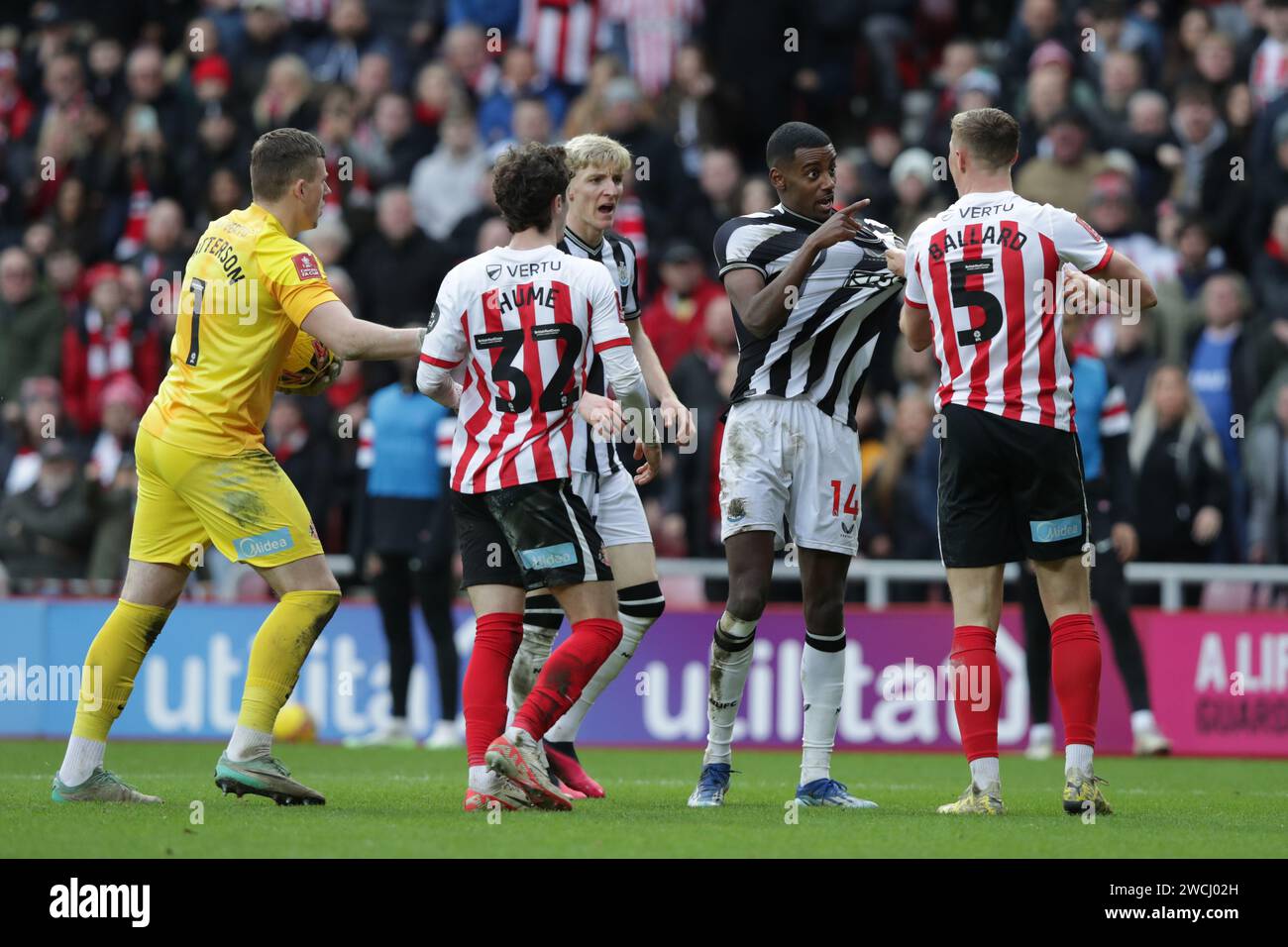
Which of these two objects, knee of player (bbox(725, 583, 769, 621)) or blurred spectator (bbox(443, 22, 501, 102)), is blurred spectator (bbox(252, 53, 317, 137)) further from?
knee of player (bbox(725, 583, 769, 621))

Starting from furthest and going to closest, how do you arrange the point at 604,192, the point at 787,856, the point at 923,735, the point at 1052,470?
the point at 923,735, the point at 604,192, the point at 1052,470, the point at 787,856

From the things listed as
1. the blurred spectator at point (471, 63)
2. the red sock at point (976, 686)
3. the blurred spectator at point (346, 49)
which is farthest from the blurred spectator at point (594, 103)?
the red sock at point (976, 686)

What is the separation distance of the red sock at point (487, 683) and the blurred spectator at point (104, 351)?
928 centimetres

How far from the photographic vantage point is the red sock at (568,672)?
746 centimetres

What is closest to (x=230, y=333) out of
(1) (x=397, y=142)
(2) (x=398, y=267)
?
(2) (x=398, y=267)

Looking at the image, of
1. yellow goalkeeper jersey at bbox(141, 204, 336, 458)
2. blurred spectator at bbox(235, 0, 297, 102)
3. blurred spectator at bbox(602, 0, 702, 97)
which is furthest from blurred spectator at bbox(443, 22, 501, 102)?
yellow goalkeeper jersey at bbox(141, 204, 336, 458)

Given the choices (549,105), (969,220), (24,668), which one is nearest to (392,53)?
(549,105)

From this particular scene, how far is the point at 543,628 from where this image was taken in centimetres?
879

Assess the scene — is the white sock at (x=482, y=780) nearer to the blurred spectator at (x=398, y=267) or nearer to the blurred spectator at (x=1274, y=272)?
the blurred spectator at (x=398, y=267)

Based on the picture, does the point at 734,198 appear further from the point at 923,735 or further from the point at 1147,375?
the point at 923,735

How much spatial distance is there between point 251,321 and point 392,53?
460 inches

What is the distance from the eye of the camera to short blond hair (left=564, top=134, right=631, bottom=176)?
8602 mm

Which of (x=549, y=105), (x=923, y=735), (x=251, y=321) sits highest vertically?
(x=549, y=105)

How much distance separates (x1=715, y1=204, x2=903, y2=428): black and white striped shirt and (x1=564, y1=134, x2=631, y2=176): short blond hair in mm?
681
